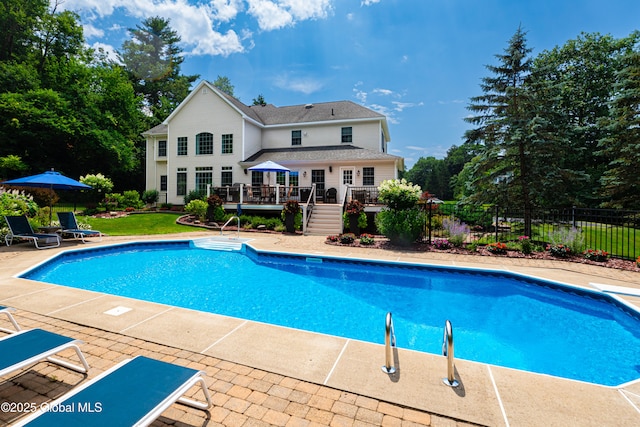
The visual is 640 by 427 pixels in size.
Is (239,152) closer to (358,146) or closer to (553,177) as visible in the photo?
(358,146)

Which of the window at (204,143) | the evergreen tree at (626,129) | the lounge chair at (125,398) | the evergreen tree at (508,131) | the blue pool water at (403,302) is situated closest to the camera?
the lounge chair at (125,398)

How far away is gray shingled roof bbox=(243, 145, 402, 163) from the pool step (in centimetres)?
916

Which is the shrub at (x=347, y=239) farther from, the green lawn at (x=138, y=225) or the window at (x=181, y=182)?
the window at (x=181, y=182)

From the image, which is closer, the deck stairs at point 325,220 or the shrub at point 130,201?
the deck stairs at point 325,220

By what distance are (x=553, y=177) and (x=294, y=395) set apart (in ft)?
57.0

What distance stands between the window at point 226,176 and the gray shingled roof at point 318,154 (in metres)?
1.58

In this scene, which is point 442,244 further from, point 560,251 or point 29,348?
point 29,348

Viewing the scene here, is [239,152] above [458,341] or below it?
above

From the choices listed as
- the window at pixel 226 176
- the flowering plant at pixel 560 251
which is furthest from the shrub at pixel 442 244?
the window at pixel 226 176

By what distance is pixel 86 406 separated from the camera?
75.5 inches

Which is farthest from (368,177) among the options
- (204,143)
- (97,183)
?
(97,183)

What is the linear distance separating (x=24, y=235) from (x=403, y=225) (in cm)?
1450

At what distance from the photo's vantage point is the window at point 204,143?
2328 cm

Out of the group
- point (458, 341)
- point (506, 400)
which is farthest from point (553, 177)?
point (506, 400)
